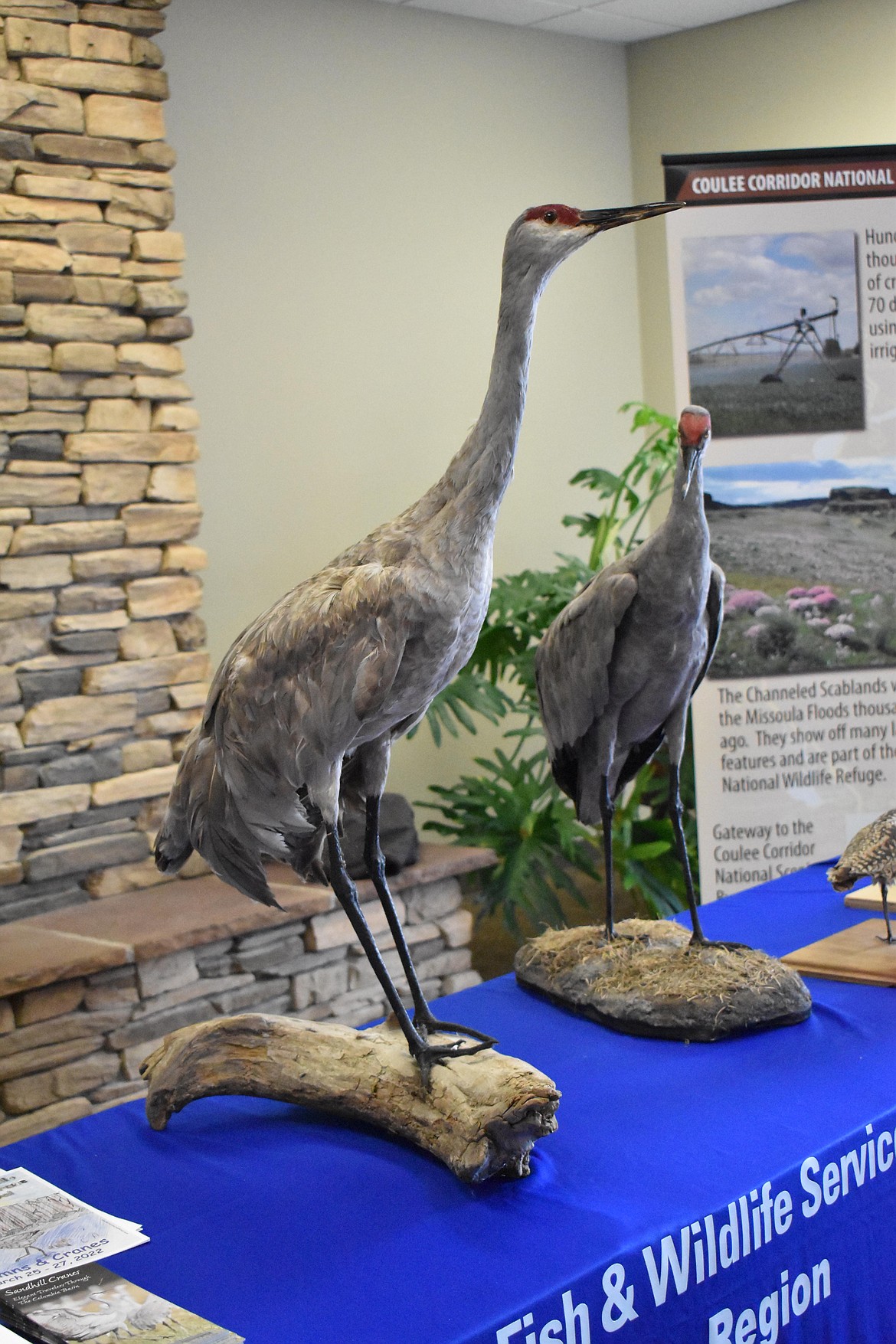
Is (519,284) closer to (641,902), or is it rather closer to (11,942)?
(11,942)

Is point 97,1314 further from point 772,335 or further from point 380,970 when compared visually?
point 772,335

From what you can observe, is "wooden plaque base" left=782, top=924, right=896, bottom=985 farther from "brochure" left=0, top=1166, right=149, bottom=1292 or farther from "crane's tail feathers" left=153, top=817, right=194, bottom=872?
"brochure" left=0, top=1166, right=149, bottom=1292

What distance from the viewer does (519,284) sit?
1.86 metres

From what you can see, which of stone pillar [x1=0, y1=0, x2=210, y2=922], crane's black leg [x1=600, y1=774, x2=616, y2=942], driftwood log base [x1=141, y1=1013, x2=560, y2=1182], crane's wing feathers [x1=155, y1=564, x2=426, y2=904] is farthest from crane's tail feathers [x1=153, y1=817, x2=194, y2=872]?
stone pillar [x1=0, y1=0, x2=210, y2=922]

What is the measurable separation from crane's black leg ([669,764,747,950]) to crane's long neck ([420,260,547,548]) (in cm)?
93

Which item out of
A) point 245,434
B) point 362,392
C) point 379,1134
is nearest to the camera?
point 379,1134

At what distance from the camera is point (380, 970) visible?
6.25 feet

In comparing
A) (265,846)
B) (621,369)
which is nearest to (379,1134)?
(265,846)

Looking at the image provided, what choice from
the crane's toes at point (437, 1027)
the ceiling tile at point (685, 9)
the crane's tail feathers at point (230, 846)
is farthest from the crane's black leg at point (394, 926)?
the ceiling tile at point (685, 9)

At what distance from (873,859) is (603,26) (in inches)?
177

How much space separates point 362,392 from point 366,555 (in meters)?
3.28

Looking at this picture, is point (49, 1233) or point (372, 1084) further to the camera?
point (372, 1084)

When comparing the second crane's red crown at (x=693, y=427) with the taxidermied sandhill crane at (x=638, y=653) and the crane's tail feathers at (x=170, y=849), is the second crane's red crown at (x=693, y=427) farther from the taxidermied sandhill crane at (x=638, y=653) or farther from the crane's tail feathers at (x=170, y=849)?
the crane's tail feathers at (x=170, y=849)

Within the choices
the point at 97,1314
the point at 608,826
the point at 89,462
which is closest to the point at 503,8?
the point at 89,462
